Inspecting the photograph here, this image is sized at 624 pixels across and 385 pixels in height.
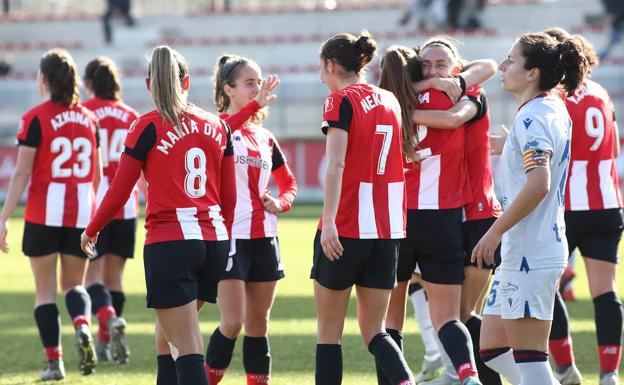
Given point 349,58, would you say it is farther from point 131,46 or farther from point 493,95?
point 131,46

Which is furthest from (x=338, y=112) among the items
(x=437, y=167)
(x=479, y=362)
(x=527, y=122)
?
(x=479, y=362)

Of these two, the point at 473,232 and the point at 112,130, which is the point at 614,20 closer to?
the point at 112,130

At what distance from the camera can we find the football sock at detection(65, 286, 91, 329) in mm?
7109

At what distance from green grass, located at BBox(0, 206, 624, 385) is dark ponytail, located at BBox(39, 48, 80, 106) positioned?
183 cm

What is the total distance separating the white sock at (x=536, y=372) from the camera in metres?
4.57

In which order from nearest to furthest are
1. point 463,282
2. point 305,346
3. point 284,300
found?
point 463,282 < point 305,346 < point 284,300

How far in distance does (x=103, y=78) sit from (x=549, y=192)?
417 cm

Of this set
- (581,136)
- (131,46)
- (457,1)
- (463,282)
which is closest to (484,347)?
(463,282)

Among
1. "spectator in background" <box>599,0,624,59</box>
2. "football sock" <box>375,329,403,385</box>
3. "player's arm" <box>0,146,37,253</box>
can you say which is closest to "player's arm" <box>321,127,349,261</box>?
"football sock" <box>375,329,403,385</box>

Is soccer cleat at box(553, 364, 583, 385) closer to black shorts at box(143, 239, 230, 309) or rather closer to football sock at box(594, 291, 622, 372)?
football sock at box(594, 291, 622, 372)

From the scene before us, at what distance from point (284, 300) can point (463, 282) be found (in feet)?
17.6

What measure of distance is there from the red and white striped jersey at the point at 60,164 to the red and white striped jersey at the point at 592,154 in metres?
3.10

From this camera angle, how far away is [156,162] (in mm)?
4887

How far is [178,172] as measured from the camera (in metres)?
4.90
